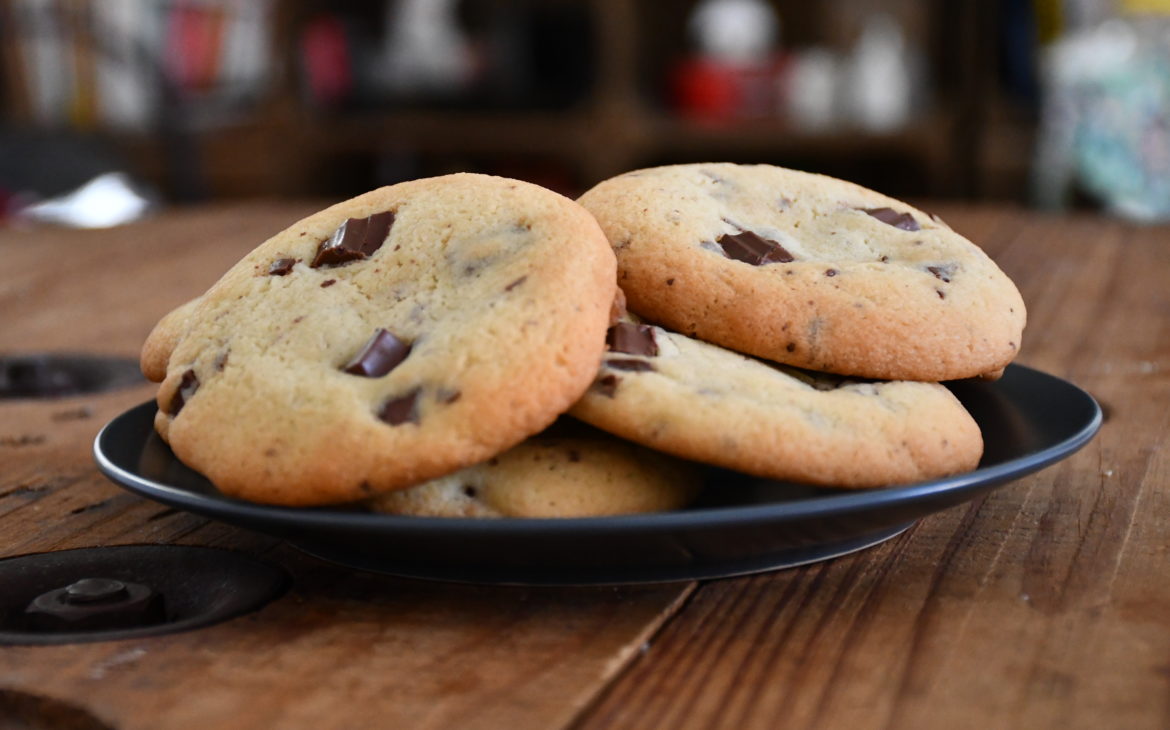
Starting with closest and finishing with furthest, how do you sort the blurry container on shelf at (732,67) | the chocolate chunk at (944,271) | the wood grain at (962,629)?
the wood grain at (962,629), the chocolate chunk at (944,271), the blurry container on shelf at (732,67)

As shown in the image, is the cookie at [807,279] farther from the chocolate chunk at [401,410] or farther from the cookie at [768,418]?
the chocolate chunk at [401,410]

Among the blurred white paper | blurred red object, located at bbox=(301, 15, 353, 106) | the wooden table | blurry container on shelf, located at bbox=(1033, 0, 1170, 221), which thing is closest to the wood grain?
the wooden table

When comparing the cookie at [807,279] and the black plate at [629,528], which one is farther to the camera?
the cookie at [807,279]

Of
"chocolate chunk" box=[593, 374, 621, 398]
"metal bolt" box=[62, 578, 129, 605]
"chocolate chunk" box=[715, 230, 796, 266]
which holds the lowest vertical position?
"metal bolt" box=[62, 578, 129, 605]

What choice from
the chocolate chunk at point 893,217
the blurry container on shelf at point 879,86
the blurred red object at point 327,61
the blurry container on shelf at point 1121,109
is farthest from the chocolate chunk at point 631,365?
the blurred red object at point 327,61

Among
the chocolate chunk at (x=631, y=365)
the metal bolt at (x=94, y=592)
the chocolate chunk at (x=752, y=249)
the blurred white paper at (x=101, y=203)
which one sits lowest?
the blurred white paper at (x=101, y=203)

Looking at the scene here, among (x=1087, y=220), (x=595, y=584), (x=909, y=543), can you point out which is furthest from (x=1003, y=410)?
(x=1087, y=220)

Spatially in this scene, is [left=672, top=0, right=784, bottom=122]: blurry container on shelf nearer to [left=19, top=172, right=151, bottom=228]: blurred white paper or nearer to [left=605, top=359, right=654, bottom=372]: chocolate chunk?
[left=19, top=172, right=151, bottom=228]: blurred white paper

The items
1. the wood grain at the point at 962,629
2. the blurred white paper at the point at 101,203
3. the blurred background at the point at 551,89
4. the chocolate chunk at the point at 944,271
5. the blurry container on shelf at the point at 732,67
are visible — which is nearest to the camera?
the wood grain at the point at 962,629

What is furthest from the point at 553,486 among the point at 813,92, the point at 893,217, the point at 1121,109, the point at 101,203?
the point at 813,92
